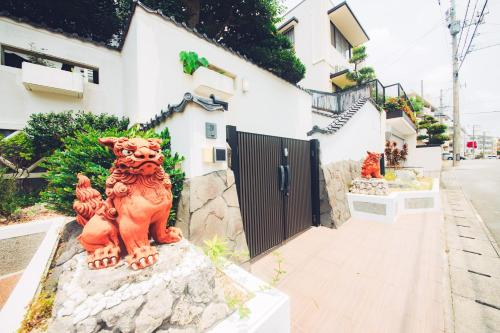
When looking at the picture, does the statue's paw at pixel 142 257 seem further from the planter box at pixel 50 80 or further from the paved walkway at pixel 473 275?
the planter box at pixel 50 80

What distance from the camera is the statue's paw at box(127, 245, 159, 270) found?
170 centimetres

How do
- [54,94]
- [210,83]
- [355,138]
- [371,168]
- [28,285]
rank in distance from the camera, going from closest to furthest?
[28,285] → [54,94] → [210,83] → [371,168] → [355,138]

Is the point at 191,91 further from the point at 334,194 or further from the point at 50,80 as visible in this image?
the point at 334,194

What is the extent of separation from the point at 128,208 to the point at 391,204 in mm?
6206

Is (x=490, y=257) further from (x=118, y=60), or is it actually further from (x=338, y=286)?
(x=118, y=60)

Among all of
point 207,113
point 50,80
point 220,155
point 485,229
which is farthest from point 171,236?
point 485,229

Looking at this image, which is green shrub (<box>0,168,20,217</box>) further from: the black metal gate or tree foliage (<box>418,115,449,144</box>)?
tree foliage (<box>418,115,449,144</box>)

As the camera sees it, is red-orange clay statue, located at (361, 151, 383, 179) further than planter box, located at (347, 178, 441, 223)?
Yes

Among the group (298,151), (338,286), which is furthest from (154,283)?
(298,151)

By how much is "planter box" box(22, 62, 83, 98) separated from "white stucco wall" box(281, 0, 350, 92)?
13953 mm

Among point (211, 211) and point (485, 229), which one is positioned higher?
point (211, 211)

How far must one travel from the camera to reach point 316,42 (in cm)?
1432

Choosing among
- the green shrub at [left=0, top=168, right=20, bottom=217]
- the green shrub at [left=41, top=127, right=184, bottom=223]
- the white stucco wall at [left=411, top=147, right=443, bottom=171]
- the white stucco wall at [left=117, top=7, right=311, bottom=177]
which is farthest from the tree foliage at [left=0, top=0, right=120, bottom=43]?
the white stucco wall at [left=411, top=147, right=443, bottom=171]

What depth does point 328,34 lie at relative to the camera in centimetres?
1452
